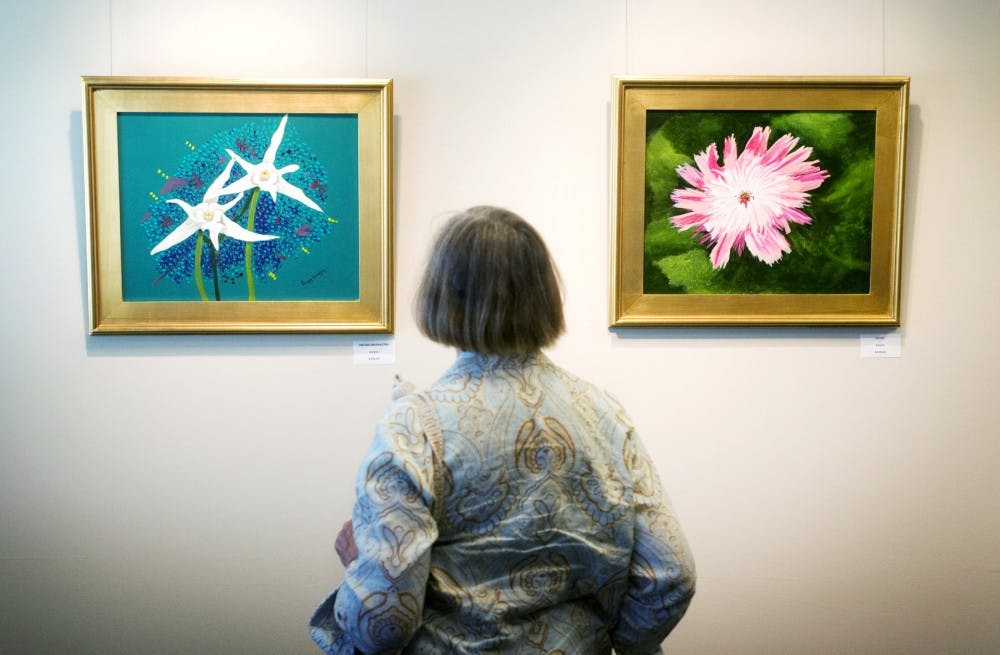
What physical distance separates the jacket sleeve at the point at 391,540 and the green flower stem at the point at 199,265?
1.15 m

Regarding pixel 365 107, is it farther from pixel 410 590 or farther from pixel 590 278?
pixel 410 590

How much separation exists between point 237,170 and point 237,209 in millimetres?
104

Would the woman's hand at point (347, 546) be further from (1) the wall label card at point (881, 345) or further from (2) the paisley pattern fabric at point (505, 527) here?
(1) the wall label card at point (881, 345)

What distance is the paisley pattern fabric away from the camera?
1017 millimetres

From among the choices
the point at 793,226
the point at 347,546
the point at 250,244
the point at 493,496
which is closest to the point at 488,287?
the point at 493,496

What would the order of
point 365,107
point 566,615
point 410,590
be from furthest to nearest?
point 365,107 < point 566,615 < point 410,590

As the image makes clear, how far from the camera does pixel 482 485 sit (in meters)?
1.06

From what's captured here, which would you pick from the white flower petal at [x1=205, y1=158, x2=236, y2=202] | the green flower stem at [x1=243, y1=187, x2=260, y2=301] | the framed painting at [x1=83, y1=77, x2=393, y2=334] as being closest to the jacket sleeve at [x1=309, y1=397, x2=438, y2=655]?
the framed painting at [x1=83, y1=77, x2=393, y2=334]

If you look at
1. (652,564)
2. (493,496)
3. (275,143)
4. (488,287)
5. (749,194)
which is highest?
(275,143)

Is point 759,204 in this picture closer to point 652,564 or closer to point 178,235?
point 652,564

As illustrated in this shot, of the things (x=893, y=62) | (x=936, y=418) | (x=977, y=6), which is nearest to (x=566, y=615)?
(x=936, y=418)

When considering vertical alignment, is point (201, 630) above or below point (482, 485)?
below

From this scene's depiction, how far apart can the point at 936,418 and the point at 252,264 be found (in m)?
1.95

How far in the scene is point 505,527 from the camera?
1.08m
